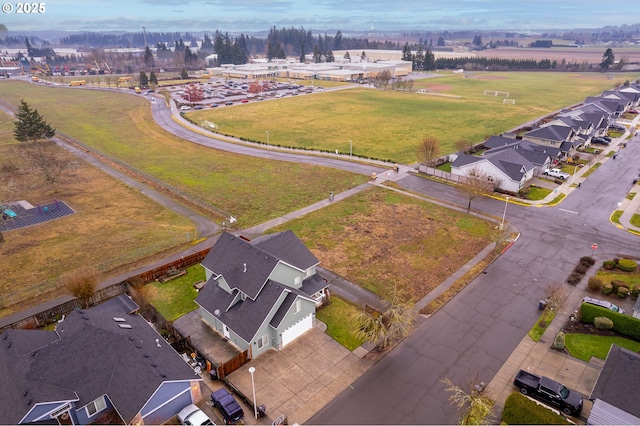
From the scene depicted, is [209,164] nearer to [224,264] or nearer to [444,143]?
[224,264]

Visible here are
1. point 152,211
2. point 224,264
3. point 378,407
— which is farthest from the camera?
point 152,211

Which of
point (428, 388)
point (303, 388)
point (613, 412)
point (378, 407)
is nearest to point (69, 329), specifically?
point (303, 388)

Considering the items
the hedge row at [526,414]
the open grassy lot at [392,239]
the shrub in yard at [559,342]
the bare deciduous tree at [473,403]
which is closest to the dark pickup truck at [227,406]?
the bare deciduous tree at [473,403]

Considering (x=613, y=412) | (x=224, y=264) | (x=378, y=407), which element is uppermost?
(x=224, y=264)

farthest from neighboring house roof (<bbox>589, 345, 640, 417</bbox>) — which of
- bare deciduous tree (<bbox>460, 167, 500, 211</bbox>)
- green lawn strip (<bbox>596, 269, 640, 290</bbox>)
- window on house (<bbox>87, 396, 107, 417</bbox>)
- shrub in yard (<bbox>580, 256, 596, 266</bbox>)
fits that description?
window on house (<bbox>87, 396, 107, 417</bbox>)

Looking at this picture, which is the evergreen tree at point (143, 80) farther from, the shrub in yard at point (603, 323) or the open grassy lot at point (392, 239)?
the shrub in yard at point (603, 323)

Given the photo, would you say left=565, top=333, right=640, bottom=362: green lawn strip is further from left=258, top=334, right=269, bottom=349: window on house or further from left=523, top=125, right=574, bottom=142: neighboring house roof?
left=523, top=125, right=574, bottom=142: neighboring house roof
